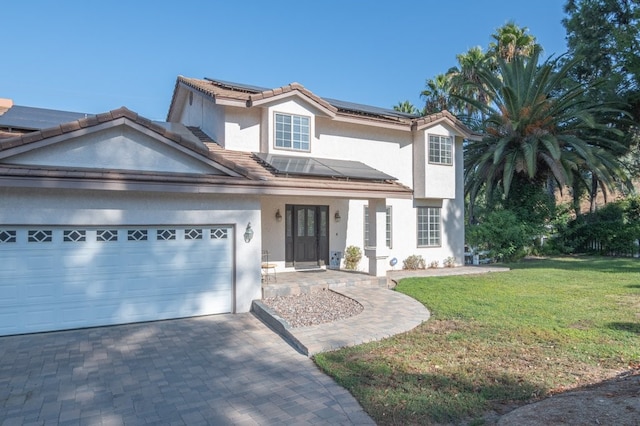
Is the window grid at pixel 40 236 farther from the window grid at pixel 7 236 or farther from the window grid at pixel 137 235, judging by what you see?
the window grid at pixel 137 235

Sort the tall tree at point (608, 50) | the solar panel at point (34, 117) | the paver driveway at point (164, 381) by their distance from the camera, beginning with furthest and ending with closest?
the tall tree at point (608, 50) < the solar panel at point (34, 117) < the paver driveway at point (164, 381)

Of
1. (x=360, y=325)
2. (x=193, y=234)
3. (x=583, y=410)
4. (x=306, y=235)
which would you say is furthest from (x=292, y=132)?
(x=583, y=410)

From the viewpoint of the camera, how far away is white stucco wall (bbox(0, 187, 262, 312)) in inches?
319

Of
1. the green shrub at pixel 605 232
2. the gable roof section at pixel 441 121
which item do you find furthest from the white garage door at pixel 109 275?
the green shrub at pixel 605 232

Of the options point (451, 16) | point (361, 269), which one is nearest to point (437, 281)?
point (361, 269)

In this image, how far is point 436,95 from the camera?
31672 millimetres

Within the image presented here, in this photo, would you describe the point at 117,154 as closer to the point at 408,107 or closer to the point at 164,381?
the point at 164,381

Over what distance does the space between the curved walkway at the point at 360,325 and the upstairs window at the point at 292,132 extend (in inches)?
237

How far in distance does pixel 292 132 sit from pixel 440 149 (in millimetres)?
6755

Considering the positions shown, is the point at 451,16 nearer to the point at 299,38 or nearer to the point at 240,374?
the point at 299,38

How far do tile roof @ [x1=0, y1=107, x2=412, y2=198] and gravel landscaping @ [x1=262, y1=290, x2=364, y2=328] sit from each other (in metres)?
2.88

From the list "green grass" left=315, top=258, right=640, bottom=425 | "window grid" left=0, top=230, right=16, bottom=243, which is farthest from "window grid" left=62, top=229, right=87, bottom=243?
"green grass" left=315, top=258, right=640, bottom=425

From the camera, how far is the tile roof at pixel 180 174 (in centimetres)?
788

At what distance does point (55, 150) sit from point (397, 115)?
543 inches
